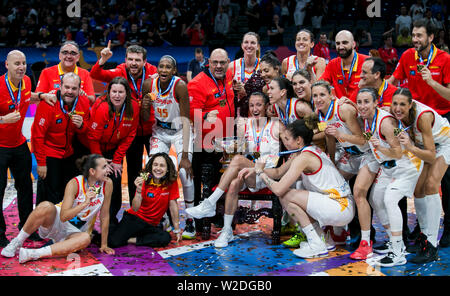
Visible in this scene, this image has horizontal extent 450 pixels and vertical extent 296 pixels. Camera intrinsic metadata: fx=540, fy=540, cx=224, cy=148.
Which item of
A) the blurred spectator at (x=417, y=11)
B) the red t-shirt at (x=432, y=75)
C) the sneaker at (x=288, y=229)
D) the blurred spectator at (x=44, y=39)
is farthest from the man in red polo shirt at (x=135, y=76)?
the blurred spectator at (x=44, y=39)

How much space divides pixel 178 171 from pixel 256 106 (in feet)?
3.69

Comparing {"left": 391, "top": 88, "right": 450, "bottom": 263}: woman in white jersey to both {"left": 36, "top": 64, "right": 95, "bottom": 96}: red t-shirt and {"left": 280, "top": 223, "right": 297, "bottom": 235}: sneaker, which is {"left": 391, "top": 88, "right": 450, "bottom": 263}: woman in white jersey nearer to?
{"left": 280, "top": 223, "right": 297, "bottom": 235}: sneaker

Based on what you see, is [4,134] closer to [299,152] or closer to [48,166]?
[48,166]

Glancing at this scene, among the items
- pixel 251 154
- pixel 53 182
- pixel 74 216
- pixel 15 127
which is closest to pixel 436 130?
pixel 251 154

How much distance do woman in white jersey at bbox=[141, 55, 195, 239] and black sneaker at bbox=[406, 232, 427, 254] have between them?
2.24m

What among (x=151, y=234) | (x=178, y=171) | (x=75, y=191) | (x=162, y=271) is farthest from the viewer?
(x=178, y=171)

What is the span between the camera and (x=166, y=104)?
5.87 metres

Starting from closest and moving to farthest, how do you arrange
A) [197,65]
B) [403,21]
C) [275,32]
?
[197,65], [403,21], [275,32]

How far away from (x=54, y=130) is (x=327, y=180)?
2.87 metres

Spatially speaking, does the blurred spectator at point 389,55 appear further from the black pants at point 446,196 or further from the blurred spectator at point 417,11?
the black pants at point 446,196

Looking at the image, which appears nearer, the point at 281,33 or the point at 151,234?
the point at 151,234

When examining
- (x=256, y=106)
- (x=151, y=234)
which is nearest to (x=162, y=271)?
(x=151, y=234)

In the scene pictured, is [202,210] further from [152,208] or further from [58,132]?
[58,132]

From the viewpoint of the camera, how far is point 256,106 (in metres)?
5.76
